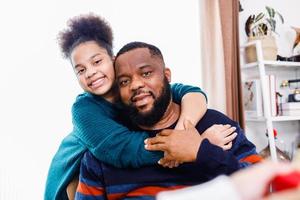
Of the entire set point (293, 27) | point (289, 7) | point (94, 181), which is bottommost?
point (94, 181)

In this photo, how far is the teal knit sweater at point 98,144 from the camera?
2.84 ft

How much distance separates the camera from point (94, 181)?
973 mm

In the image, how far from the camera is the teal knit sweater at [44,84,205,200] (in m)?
0.87

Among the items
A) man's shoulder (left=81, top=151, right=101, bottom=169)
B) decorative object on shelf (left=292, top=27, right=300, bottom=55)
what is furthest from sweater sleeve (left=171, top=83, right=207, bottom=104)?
decorative object on shelf (left=292, top=27, right=300, bottom=55)

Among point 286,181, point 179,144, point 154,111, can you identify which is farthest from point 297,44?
point 286,181

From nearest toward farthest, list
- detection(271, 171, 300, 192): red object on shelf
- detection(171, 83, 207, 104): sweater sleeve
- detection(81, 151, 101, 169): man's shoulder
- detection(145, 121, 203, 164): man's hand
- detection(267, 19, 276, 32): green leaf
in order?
detection(271, 171, 300, 192): red object on shelf → detection(145, 121, 203, 164): man's hand → detection(81, 151, 101, 169): man's shoulder → detection(171, 83, 207, 104): sweater sleeve → detection(267, 19, 276, 32): green leaf

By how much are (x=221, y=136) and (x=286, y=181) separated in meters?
0.70

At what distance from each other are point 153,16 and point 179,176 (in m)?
1.34

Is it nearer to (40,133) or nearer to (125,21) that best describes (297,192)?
(40,133)

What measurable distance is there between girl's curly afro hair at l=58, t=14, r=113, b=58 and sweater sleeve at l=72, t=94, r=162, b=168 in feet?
0.87

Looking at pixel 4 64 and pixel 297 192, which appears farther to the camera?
pixel 4 64

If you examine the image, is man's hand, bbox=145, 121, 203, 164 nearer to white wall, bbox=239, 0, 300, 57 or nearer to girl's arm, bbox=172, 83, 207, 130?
girl's arm, bbox=172, 83, 207, 130

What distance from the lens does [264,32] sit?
7.22 ft

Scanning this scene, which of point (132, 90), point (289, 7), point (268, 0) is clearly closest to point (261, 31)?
point (268, 0)
